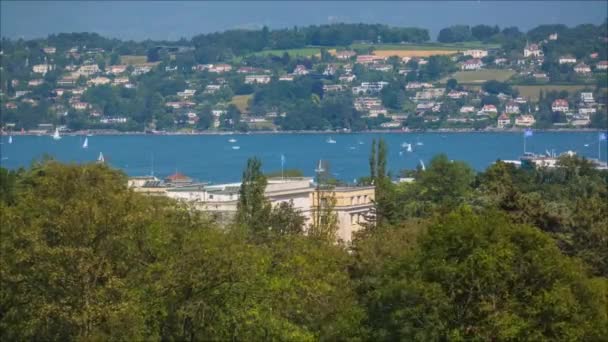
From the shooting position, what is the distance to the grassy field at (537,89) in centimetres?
15400

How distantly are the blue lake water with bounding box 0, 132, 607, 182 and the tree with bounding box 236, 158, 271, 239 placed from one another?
46644 millimetres

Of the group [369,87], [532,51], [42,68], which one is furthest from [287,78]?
[42,68]

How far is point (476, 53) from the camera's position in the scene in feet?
582

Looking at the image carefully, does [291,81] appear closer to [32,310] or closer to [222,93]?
[222,93]

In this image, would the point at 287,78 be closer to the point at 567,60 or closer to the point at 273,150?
the point at 567,60

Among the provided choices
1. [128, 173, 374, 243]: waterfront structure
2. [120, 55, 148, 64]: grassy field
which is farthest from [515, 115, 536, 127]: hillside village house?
[128, 173, 374, 243]: waterfront structure

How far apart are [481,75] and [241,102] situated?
22215 millimetres

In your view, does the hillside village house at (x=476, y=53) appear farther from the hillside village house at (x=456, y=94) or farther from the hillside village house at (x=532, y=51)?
the hillside village house at (x=456, y=94)

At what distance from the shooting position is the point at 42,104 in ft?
516

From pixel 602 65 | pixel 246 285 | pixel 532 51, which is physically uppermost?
pixel 246 285

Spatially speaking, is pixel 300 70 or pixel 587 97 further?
pixel 300 70

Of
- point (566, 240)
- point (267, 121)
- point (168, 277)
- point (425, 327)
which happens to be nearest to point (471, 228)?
point (425, 327)

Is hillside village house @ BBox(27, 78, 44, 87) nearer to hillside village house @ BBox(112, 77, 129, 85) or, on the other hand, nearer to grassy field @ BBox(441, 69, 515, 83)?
hillside village house @ BBox(112, 77, 129, 85)

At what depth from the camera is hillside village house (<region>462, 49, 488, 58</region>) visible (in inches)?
6954
